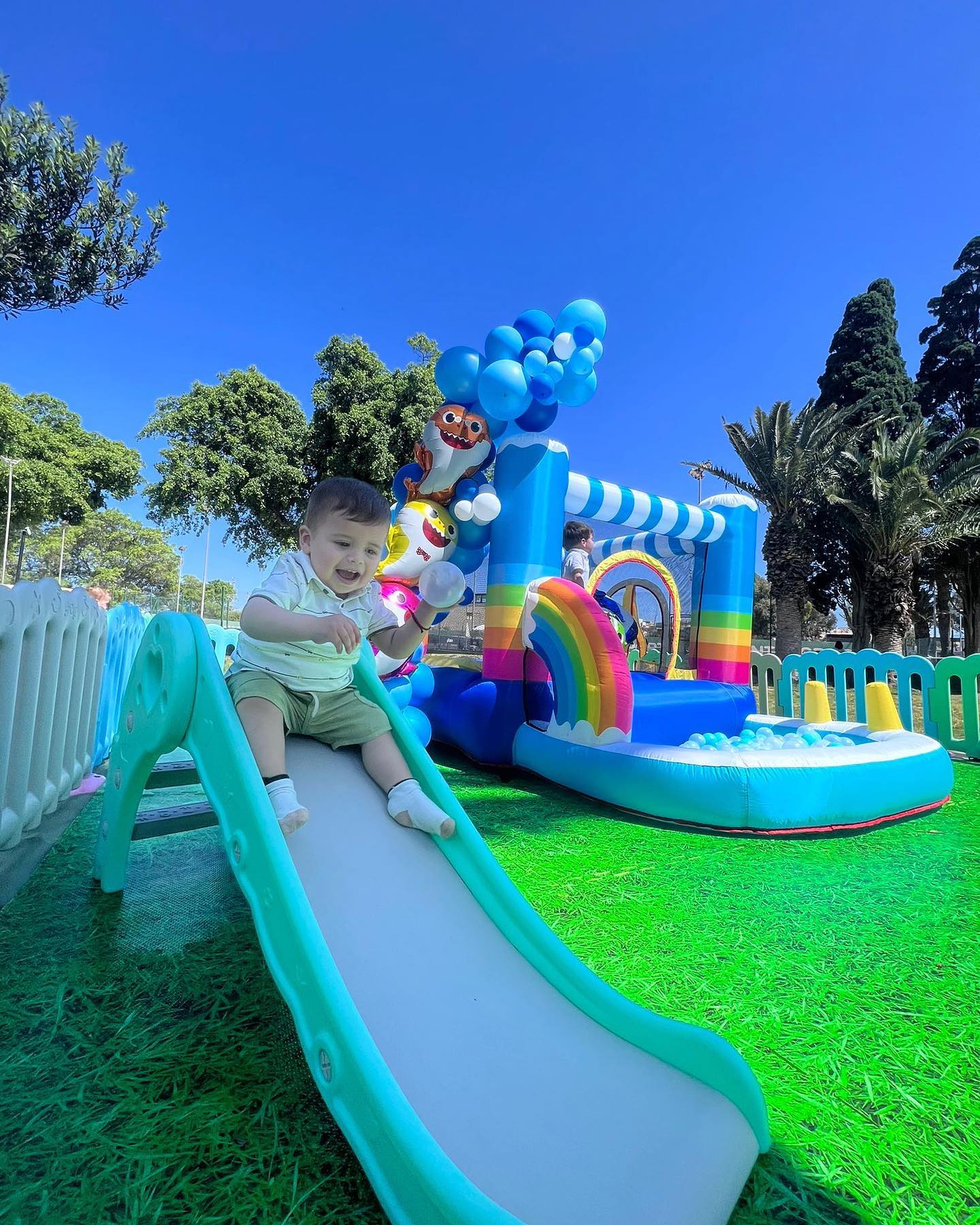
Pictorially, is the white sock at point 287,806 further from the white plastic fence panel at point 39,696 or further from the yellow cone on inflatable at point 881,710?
the yellow cone on inflatable at point 881,710

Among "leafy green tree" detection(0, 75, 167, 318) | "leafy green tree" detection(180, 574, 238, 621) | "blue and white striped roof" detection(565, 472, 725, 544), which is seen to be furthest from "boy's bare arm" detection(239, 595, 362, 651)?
"leafy green tree" detection(180, 574, 238, 621)

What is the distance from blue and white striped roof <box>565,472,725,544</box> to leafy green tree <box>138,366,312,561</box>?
1126cm

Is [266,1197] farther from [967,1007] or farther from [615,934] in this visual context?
[967,1007]

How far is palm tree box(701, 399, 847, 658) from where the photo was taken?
14.0m

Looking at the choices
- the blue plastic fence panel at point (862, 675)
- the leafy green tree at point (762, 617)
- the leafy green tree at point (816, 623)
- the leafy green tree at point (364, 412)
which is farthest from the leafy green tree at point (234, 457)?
the leafy green tree at point (816, 623)

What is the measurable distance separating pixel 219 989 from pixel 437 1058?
90cm

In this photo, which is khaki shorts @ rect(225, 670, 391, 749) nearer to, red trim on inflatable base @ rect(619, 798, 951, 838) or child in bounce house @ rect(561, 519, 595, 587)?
red trim on inflatable base @ rect(619, 798, 951, 838)

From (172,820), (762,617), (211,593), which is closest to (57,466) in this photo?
(172,820)

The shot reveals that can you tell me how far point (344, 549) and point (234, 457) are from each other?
1467 centimetres

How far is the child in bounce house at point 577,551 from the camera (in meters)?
5.78

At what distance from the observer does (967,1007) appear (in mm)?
1778

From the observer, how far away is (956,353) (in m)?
20.6

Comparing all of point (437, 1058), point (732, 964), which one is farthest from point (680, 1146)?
point (732, 964)

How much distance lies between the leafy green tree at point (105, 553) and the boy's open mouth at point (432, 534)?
42914mm
